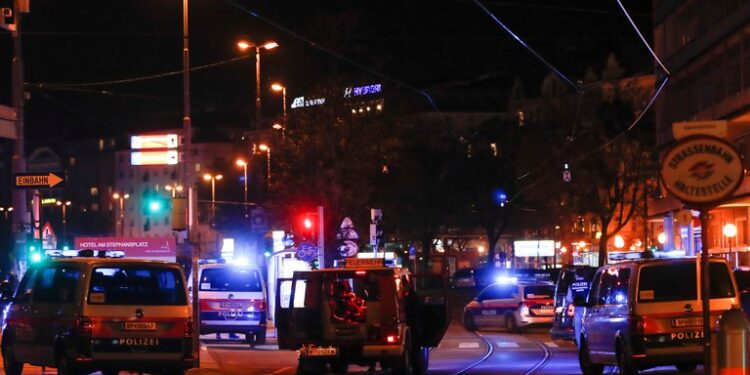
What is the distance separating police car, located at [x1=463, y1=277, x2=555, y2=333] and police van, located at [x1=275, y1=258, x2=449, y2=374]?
1893cm

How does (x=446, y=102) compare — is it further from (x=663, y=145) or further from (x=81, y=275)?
(x=81, y=275)

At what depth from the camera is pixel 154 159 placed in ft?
114

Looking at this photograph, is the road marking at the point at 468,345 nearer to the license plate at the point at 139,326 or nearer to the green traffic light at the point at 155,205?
the green traffic light at the point at 155,205

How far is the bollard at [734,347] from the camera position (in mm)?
11258

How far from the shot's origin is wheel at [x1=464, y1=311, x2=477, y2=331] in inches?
1612

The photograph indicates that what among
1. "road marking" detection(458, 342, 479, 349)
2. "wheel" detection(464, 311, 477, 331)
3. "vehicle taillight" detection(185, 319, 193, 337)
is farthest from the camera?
"wheel" detection(464, 311, 477, 331)

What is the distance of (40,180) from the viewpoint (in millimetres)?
27750

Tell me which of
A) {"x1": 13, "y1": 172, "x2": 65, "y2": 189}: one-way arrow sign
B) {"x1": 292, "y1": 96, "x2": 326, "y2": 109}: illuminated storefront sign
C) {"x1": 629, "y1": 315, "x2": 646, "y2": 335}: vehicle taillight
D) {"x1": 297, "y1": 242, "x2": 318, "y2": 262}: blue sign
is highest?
{"x1": 292, "y1": 96, "x2": 326, "y2": 109}: illuminated storefront sign

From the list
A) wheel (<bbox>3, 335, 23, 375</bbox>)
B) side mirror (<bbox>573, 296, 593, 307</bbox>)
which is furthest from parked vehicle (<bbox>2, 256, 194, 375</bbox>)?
side mirror (<bbox>573, 296, 593, 307</bbox>)

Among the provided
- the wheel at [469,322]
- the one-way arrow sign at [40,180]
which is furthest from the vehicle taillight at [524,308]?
the one-way arrow sign at [40,180]

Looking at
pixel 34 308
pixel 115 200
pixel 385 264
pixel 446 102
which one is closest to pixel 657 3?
pixel 385 264

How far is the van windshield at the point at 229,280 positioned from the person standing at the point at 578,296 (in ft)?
26.2

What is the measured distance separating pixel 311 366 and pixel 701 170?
Answer: 9909 millimetres

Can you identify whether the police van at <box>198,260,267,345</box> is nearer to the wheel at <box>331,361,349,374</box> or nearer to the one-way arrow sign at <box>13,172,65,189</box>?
the one-way arrow sign at <box>13,172,65,189</box>
